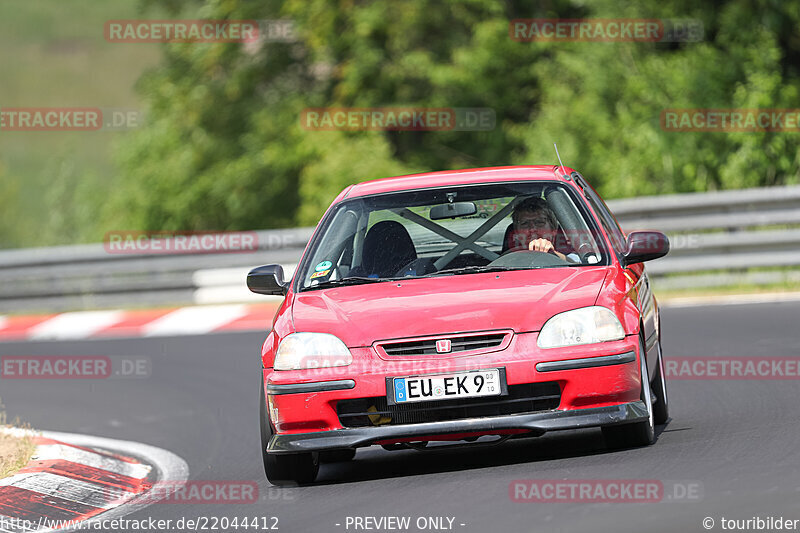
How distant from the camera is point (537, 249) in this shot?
313 inches

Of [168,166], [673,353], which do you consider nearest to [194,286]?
[673,353]

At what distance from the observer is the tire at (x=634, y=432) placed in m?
7.23

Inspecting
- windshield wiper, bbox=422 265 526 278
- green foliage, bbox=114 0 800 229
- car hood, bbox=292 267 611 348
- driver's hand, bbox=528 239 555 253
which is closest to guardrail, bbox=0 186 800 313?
green foliage, bbox=114 0 800 229

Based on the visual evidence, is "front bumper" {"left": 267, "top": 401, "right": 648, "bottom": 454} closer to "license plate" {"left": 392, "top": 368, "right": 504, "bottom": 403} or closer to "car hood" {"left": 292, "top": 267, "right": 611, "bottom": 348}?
"license plate" {"left": 392, "top": 368, "right": 504, "bottom": 403}

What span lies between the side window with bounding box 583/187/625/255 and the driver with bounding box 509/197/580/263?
35 cm

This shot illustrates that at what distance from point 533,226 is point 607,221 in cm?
82

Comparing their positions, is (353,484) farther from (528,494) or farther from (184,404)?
(184,404)

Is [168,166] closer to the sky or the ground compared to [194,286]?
closer to the sky

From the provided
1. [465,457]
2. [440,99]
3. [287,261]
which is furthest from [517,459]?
[440,99]

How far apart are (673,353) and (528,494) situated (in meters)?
5.55

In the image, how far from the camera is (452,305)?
6984mm

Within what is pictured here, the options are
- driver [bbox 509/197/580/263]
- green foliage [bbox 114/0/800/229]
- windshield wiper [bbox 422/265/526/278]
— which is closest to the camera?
windshield wiper [bbox 422/265/526/278]

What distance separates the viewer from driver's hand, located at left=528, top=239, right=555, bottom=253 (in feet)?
26.0

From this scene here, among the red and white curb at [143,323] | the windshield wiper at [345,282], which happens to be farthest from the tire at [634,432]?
the red and white curb at [143,323]
